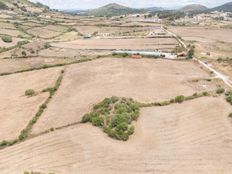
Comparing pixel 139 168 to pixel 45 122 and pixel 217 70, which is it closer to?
pixel 45 122

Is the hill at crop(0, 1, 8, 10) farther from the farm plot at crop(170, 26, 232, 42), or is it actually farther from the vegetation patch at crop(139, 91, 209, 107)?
the vegetation patch at crop(139, 91, 209, 107)

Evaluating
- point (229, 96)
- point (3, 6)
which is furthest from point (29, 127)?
point (3, 6)

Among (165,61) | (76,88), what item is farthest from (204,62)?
(76,88)

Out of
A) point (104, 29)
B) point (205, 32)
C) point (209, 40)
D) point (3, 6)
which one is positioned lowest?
point (104, 29)

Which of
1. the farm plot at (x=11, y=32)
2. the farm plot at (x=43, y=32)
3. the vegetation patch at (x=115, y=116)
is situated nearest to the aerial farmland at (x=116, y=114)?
the vegetation patch at (x=115, y=116)

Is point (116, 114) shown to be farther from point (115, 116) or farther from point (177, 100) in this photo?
point (177, 100)

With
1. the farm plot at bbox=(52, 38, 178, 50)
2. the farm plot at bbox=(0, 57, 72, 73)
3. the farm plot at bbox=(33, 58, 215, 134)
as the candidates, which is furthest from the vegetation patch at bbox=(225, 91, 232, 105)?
the farm plot at bbox=(52, 38, 178, 50)
